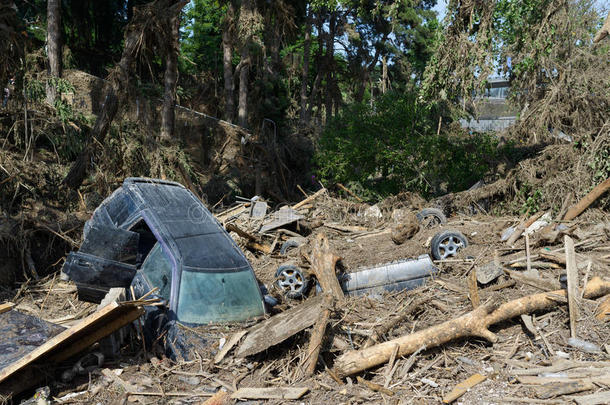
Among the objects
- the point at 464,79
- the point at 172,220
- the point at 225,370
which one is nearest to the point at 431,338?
the point at 225,370

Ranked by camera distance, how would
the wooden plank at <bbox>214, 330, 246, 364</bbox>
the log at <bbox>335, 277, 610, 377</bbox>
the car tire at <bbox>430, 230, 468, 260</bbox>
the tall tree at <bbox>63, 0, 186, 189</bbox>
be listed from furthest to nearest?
the tall tree at <bbox>63, 0, 186, 189</bbox> < the car tire at <bbox>430, 230, 468, 260</bbox> < the log at <bbox>335, 277, 610, 377</bbox> < the wooden plank at <bbox>214, 330, 246, 364</bbox>

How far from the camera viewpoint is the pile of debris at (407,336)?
4.86 metres

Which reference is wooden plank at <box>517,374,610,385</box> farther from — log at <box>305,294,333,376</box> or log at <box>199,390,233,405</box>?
log at <box>199,390,233,405</box>

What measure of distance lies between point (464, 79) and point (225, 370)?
9.62 metres

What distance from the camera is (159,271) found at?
586cm

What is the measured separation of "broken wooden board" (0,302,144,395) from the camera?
14.4 feet

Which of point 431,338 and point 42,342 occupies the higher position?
point 42,342

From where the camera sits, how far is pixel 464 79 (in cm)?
1158

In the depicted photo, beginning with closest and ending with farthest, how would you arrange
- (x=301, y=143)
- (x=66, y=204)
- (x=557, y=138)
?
(x=66, y=204) → (x=557, y=138) → (x=301, y=143)

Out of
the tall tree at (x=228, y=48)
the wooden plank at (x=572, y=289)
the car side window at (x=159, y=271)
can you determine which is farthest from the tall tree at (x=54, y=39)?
the wooden plank at (x=572, y=289)

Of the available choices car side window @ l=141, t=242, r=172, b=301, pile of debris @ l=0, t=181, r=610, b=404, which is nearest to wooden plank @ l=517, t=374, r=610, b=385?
pile of debris @ l=0, t=181, r=610, b=404

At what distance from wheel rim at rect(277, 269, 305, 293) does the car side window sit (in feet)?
8.64

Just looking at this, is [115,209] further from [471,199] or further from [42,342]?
[471,199]

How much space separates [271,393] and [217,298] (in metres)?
1.38
